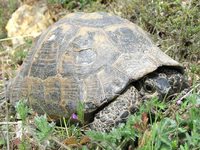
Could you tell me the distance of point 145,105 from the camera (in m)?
3.29

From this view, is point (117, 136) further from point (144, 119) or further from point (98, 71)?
point (98, 71)

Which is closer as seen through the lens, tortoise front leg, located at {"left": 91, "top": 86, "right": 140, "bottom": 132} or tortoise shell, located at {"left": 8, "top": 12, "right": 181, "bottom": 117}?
tortoise front leg, located at {"left": 91, "top": 86, "right": 140, "bottom": 132}

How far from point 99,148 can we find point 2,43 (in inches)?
144

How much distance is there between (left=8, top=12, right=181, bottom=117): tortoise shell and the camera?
3418 millimetres

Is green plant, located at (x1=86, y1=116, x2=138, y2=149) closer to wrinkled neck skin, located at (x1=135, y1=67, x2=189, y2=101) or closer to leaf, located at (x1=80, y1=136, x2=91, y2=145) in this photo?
leaf, located at (x1=80, y1=136, x2=91, y2=145)

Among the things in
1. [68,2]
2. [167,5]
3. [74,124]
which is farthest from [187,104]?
[68,2]

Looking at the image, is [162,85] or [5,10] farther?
[5,10]

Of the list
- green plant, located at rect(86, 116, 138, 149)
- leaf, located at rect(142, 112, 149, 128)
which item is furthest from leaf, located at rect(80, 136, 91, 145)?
leaf, located at rect(142, 112, 149, 128)

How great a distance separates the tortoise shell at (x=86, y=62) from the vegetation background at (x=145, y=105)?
0.25 meters

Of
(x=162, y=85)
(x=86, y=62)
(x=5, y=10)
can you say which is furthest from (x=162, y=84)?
(x=5, y=10)

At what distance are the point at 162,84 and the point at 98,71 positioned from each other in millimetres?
474

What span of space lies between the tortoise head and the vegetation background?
0.09m

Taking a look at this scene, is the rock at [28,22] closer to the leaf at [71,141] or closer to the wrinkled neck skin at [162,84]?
the wrinkled neck skin at [162,84]

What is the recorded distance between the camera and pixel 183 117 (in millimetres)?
3035
